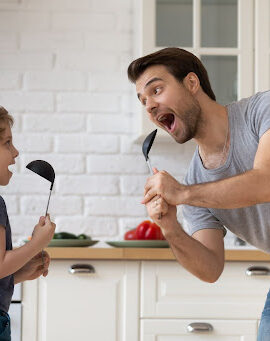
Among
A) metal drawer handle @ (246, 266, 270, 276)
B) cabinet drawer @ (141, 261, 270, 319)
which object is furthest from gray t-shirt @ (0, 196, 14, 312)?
metal drawer handle @ (246, 266, 270, 276)

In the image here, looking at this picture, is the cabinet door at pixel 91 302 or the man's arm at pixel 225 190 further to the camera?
the cabinet door at pixel 91 302

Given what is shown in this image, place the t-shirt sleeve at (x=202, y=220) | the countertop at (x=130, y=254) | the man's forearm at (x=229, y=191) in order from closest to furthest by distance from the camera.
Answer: the man's forearm at (x=229, y=191) → the t-shirt sleeve at (x=202, y=220) → the countertop at (x=130, y=254)

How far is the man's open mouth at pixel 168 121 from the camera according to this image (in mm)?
2297

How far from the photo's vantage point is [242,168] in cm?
230

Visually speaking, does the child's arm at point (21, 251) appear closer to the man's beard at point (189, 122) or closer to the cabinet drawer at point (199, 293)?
the man's beard at point (189, 122)

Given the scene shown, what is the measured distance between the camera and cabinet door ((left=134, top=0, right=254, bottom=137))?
3.76 meters

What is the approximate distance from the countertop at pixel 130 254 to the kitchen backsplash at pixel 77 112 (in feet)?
2.28

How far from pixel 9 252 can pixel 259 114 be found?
764 mm

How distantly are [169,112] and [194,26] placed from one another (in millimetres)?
1610

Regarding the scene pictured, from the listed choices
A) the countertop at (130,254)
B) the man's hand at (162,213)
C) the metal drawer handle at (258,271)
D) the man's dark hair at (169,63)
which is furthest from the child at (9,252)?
the metal drawer handle at (258,271)

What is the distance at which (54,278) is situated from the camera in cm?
327

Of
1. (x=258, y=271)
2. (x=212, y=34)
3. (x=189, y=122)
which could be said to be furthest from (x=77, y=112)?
(x=189, y=122)

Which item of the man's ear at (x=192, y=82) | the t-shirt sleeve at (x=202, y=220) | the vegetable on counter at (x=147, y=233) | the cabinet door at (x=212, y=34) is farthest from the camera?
the cabinet door at (x=212, y=34)

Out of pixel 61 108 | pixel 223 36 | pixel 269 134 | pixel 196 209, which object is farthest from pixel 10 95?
pixel 269 134
